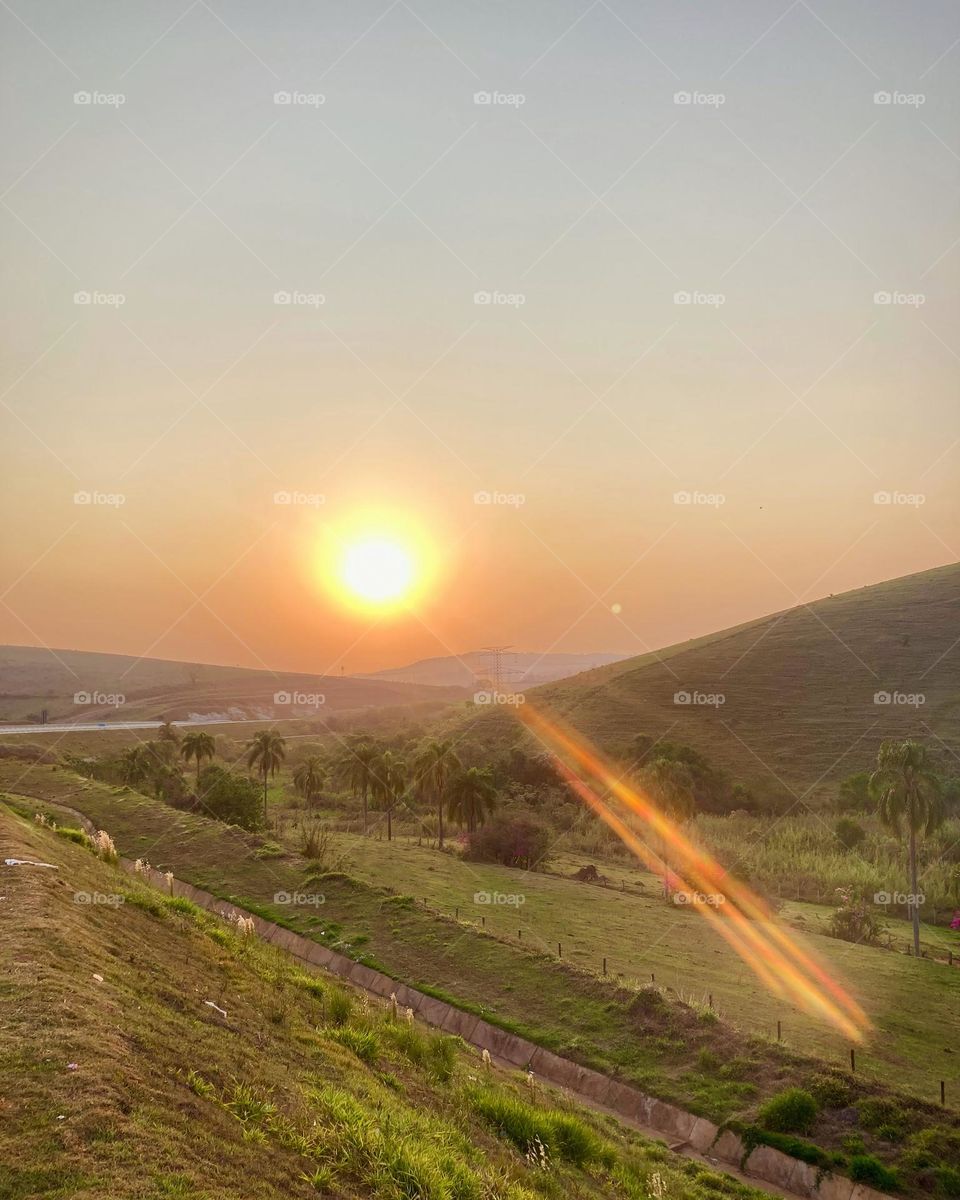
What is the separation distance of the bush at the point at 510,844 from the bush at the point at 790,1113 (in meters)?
47.2

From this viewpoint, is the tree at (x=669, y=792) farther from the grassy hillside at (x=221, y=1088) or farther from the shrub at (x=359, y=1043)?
the shrub at (x=359, y=1043)

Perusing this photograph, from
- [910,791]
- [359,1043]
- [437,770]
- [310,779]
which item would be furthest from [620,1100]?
[310,779]

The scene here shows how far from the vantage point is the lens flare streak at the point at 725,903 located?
38003 mm

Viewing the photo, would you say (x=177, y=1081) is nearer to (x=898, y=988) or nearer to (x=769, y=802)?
(x=898, y=988)

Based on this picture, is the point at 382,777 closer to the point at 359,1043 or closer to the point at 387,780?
the point at 387,780

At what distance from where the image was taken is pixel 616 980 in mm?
34812

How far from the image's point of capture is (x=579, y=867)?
240ft

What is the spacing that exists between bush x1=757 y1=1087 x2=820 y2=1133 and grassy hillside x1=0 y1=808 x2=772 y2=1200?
3.26 meters

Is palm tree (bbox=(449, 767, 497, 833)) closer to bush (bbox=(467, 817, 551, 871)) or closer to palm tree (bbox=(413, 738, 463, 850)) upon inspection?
bush (bbox=(467, 817, 551, 871))

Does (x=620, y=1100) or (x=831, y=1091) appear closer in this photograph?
(x=831, y=1091)

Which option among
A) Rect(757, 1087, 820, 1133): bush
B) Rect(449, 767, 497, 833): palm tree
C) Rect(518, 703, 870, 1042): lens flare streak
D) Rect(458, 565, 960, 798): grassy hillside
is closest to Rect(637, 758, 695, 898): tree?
Rect(518, 703, 870, 1042): lens flare streak

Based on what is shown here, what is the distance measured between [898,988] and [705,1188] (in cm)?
2537

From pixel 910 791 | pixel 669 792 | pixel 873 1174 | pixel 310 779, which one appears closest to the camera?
pixel 873 1174

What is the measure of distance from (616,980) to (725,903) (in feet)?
97.5
